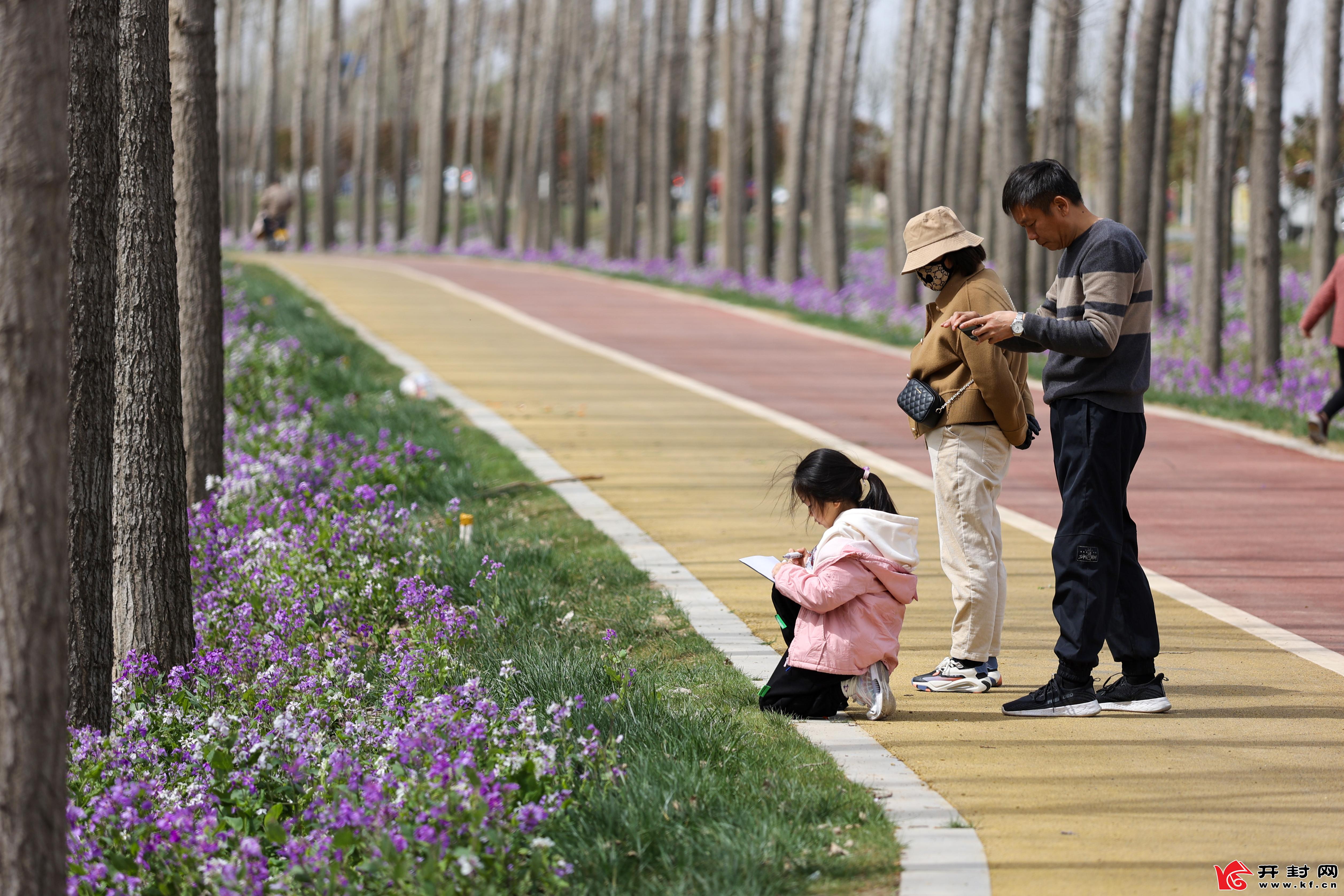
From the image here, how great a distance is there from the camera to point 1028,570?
7215mm

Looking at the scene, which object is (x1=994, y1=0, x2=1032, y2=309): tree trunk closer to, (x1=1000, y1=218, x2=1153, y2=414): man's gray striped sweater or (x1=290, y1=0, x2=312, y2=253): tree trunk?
(x1=1000, y1=218, x2=1153, y2=414): man's gray striped sweater

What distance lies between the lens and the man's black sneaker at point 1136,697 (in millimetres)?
4988

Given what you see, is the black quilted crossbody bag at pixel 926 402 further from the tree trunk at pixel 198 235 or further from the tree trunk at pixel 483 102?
the tree trunk at pixel 483 102

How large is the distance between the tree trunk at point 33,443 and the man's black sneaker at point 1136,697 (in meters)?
3.50

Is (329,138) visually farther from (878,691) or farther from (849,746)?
(849,746)

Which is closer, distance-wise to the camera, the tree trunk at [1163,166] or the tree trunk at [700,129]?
the tree trunk at [1163,166]

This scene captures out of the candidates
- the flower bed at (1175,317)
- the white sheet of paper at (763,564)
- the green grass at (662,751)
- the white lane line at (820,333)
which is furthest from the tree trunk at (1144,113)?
the white sheet of paper at (763,564)

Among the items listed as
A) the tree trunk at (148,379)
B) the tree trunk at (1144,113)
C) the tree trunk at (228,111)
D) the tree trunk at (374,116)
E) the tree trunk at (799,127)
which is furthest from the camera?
the tree trunk at (228,111)

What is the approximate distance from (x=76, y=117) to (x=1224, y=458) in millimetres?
8786

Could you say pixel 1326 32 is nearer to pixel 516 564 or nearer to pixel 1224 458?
pixel 1224 458

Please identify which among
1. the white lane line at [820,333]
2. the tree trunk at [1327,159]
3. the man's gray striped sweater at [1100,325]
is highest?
the tree trunk at [1327,159]

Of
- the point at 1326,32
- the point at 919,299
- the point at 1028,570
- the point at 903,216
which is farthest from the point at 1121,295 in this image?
the point at 903,216

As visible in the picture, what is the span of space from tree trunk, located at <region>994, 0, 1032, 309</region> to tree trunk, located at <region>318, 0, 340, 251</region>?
3079 cm

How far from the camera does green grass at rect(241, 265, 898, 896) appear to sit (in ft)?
12.1
